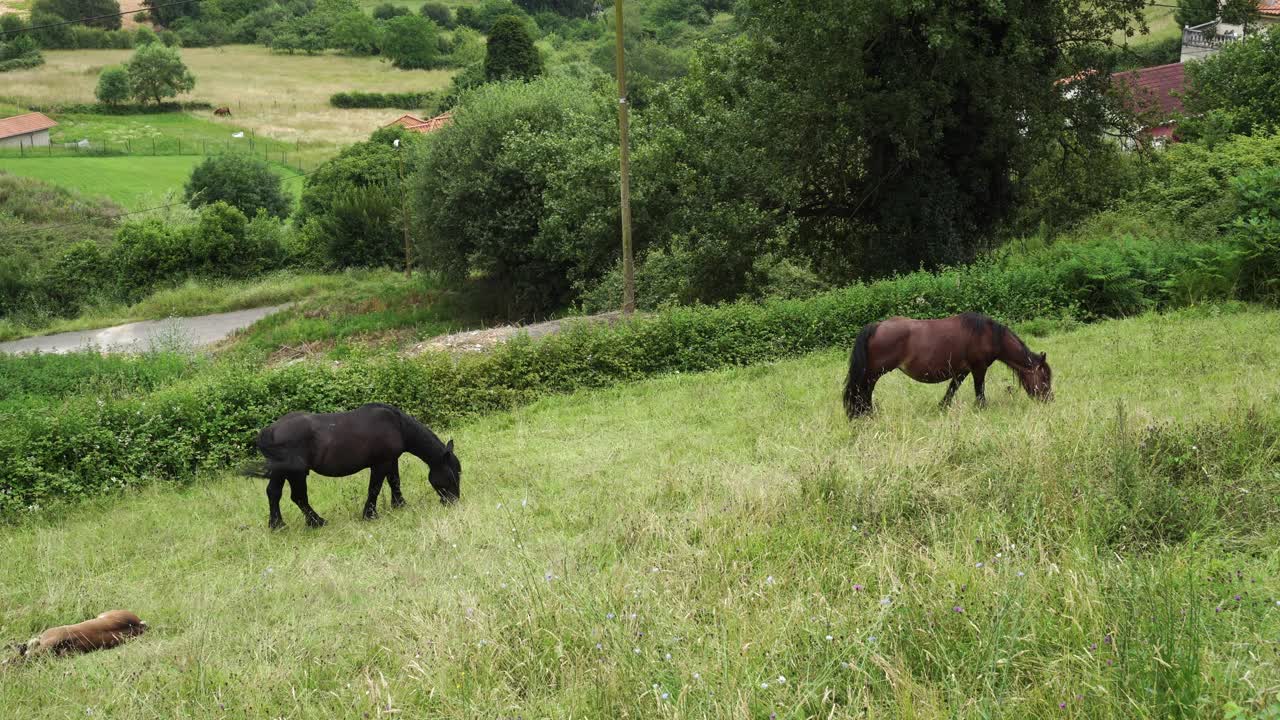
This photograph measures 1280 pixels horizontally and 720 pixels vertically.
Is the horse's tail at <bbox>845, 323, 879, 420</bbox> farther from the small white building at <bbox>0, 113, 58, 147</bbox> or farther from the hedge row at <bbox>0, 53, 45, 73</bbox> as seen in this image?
the hedge row at <bbox>0, 53, 45, 73</bbox>

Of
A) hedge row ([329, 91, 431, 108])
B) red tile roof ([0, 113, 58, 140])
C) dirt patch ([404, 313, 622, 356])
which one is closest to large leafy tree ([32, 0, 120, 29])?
hedge row ([329, 91, 431, 108])

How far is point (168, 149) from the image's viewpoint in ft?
284

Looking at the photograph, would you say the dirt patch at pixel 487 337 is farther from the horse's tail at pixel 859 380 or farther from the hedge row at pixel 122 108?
the hedge row at pixel 122 108

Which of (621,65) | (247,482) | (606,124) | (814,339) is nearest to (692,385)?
(814,339)

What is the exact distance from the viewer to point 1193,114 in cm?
3853

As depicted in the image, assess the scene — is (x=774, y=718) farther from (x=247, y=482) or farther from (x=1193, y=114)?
(x=1193, y=114)

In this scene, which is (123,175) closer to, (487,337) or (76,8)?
(487,337)

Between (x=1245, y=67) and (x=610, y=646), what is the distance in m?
39.5

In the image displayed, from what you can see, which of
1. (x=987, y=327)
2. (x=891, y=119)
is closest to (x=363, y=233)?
(x=891, y=119)

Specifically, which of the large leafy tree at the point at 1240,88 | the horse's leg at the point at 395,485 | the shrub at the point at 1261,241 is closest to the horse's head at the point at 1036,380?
the horse's leg at the point at 395,485

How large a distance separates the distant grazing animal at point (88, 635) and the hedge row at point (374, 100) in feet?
338

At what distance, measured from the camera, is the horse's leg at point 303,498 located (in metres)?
11.8

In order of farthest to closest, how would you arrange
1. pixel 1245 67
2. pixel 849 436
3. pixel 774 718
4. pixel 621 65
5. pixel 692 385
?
pixel 1245 67 < pixel 621 65 < pixel 692 385 < pixel 849 436 < pixel 774 718

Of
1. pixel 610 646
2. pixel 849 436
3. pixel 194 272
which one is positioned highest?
pixel 610 646
